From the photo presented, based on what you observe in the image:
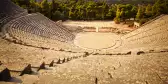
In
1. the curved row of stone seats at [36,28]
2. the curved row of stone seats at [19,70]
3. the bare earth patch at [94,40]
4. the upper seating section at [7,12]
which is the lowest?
the bare earth patch at [94,40]

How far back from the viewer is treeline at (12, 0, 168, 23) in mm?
35812

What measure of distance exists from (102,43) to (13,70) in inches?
751

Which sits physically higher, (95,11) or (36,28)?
(95,11)

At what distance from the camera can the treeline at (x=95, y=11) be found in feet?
117

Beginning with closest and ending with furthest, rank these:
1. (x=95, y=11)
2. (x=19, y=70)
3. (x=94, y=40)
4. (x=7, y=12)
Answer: (x=19, y=70) < (x=7, y=12) < (x=94, y=40) < (x=95, y=11)

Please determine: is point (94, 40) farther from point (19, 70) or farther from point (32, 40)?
point (19, 70)

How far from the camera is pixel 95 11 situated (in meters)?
41.4

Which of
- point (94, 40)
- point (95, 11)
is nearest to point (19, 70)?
Result: point (94, 40)

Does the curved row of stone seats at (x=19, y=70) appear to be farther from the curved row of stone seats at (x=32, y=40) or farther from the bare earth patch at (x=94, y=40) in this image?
the bare earth patch at (x=94, y=40)

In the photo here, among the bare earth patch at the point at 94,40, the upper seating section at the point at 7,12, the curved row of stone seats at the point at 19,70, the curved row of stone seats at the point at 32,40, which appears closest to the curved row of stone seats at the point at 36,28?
the upper seating section at the point at 7,12

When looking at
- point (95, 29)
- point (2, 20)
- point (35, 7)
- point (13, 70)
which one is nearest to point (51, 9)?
point (35, 7)

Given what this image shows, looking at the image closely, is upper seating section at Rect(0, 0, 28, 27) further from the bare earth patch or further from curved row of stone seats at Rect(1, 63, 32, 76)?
curved row of stone seats at Rect(1, 63, 32, 76)

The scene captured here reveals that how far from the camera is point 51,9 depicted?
39.2m

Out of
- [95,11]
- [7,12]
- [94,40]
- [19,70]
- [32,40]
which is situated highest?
[95,11]
